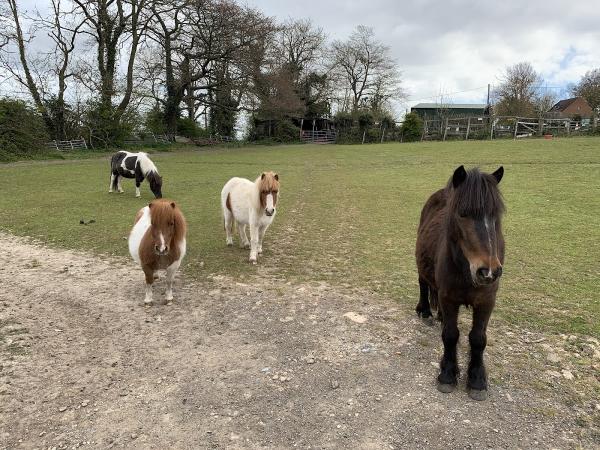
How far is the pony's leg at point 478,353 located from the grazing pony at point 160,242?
326cm

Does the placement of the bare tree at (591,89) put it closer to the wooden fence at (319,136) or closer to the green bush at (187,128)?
the wooden fence at (319,136)

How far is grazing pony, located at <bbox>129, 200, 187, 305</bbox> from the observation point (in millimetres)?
4512

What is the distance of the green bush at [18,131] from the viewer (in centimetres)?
2319

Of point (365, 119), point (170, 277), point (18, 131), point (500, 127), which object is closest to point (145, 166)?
point (170, 277)

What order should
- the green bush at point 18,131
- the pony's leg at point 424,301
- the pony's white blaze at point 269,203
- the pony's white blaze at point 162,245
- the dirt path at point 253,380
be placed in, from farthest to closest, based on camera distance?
the green bush at point 18,131 → the pony's white blaze at point 269,203 → the pony's white blaze at point 162,245 → the pony's leg at point 424,301 → the dirt path at point 253,380

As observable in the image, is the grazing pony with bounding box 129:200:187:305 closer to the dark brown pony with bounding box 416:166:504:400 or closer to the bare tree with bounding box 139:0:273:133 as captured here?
the dark brown pony with bounding box 416:166:504:400

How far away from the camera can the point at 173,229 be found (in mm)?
4762

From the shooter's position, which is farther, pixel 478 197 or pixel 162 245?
pixel 162 245

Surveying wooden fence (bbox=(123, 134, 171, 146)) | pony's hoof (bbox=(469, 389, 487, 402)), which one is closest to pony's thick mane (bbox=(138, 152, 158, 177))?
pony's hoof (bbox=(469, 389, 487, 402))

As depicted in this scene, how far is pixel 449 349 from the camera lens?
323 centimetres

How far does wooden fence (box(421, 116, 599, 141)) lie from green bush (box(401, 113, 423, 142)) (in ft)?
2.20

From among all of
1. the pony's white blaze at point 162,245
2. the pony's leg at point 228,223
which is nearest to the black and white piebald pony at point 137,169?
the pony's leg at point 228,223

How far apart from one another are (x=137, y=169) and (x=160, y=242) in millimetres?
8975

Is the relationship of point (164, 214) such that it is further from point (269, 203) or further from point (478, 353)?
point (478, 353)
